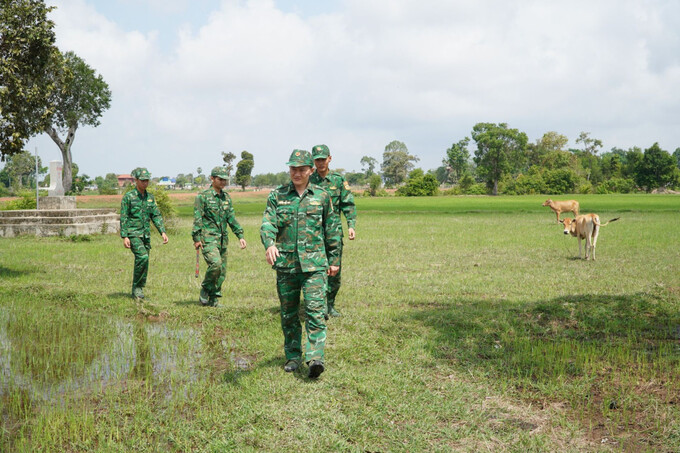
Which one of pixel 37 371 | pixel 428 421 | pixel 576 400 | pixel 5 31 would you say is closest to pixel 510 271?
pixel 576 400

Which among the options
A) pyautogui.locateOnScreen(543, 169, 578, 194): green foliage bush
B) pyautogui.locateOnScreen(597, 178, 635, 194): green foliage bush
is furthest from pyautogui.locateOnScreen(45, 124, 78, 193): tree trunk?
pyautogui.locateOnScreen(597, 178, 635, 194): green foliage bush

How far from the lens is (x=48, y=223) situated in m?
22.0

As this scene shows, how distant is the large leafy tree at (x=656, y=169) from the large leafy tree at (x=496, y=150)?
21.2 metres

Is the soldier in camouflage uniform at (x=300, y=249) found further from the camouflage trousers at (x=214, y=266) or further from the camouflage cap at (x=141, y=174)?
the camouflage cap at (x=141, y=174)

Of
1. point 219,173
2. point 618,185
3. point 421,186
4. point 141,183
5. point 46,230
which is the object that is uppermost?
point 618,185

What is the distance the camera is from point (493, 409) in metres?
4.86

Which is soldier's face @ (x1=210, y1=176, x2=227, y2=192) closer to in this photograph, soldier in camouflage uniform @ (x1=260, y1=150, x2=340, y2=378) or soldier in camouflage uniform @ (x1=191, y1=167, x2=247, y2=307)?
soldier in camouflage uniform @ (x1=191, y1=167, x2=247, y2=307)

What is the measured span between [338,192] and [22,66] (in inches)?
365

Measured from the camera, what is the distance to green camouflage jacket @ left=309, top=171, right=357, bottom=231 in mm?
7672

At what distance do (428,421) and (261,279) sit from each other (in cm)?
768

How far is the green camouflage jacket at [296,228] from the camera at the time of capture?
5.56 metres

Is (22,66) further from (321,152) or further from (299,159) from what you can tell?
(299,159)

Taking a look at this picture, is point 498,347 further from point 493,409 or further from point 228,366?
point 228,366

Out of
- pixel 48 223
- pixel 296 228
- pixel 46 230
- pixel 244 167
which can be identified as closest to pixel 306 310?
pixel 296 228
